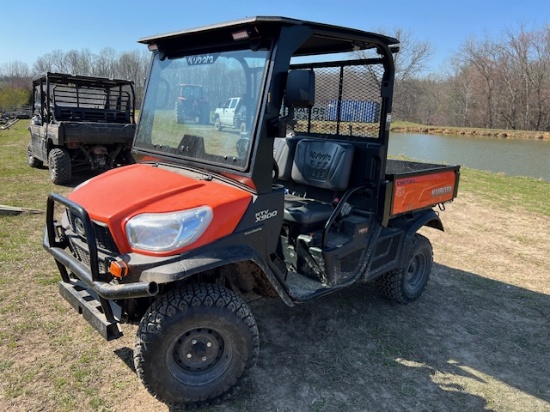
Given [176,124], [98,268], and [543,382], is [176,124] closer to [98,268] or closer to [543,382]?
[98,268]

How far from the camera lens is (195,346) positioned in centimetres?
267

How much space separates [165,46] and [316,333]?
96.8 inches

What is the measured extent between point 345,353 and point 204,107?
203 centimetres

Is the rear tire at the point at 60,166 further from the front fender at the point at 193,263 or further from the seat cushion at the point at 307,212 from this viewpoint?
the front fender at the point at 193,263

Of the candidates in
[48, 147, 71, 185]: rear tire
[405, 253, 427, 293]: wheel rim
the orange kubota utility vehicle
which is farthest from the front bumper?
[48, 147, 71, 185]: rear tire

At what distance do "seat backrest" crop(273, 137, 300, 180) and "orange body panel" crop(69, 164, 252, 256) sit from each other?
1.29 metres

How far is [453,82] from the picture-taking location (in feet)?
146

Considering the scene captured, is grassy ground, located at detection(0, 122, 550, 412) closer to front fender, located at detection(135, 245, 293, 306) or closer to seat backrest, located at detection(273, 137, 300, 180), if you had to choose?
front fender, located at detection(135, 245, 293, 306)

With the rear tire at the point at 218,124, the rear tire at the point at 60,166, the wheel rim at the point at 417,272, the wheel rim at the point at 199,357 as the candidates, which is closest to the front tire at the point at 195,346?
the wheel rim at the point at 199,357

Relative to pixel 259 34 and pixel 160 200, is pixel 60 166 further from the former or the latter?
pixel 259 34

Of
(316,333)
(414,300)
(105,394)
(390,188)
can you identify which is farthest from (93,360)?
Result: (414,300)

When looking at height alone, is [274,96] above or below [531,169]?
above

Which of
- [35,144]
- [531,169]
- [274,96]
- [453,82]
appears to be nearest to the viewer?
[274,96]

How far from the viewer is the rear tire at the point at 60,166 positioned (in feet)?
28.9
